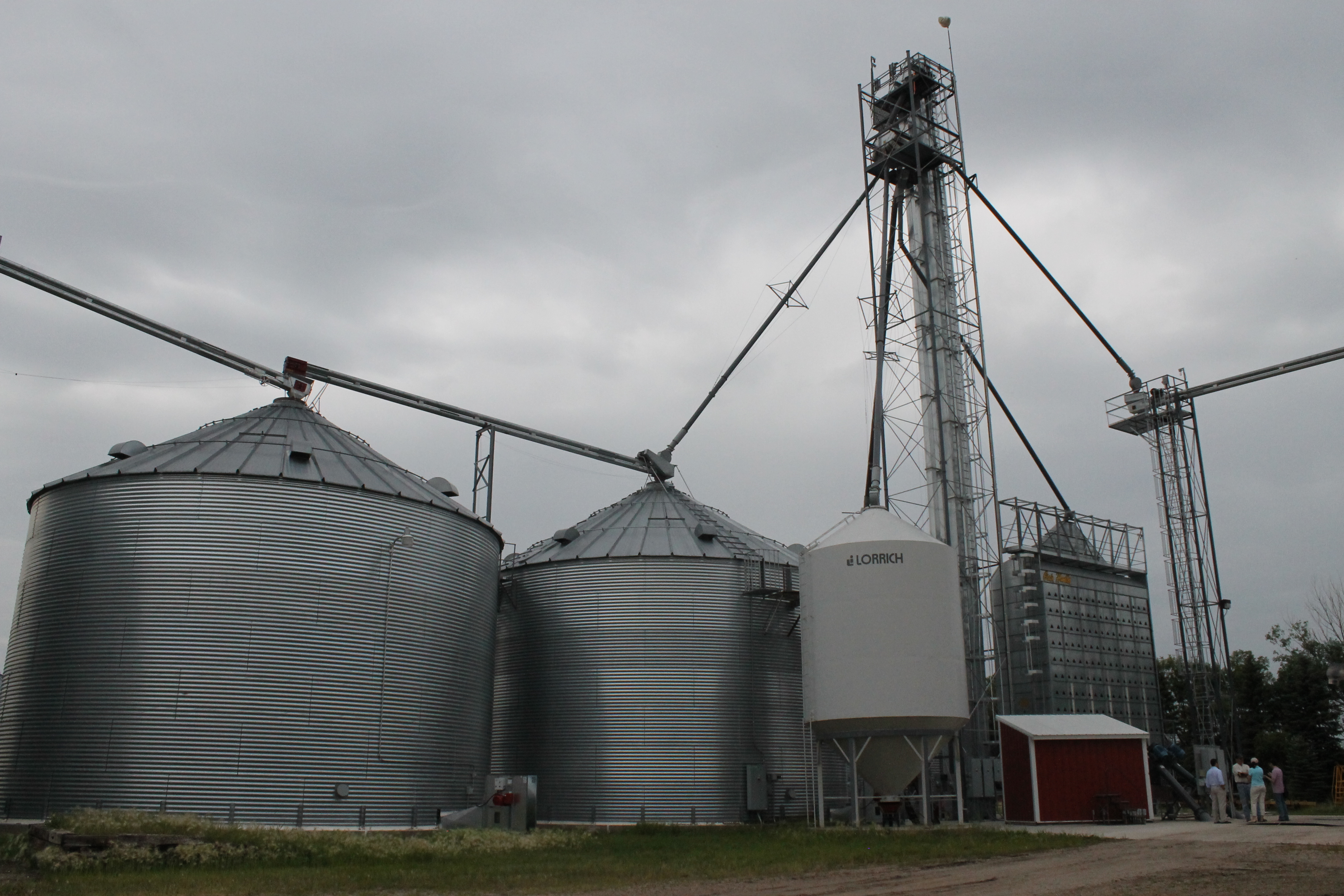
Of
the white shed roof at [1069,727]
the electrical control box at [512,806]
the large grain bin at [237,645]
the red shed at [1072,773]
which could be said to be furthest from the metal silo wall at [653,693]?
the white shed roof at [1069,727]

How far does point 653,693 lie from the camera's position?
124 ft

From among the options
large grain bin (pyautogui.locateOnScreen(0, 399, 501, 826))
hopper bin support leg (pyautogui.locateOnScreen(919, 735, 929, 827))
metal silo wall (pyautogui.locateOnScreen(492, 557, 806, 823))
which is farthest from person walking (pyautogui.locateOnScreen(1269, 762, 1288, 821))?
large grain bin (pyautogui.locateOnScreen(0, 399, 501, 826))

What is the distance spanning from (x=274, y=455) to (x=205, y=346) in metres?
9.13

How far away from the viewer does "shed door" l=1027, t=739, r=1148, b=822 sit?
111 ft

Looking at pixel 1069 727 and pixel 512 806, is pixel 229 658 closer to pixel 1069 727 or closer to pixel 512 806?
pixel 512 806

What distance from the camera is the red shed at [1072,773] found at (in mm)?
33875

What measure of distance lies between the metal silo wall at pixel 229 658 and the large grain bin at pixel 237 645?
0.05 meters

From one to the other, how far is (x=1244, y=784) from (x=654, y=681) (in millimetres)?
→ 18833

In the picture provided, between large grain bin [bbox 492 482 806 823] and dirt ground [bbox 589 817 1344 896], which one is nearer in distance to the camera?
dirt ground [bbox 589 817 1344 896]

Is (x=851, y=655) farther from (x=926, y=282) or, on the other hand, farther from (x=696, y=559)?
(x=926, y=282)

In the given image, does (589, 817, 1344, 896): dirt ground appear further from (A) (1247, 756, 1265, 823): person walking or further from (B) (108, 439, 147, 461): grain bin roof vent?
(B) (108, 439, 147, 461): grain bin roof vent

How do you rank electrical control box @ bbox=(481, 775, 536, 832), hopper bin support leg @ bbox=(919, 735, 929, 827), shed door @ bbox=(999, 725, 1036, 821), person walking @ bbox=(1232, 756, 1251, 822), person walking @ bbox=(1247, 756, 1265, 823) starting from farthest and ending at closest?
shed door @ bbox=(999, 725, 1036, 821), person walking @ bbox=(1232, 756, 1251, 822), hopper bin support leg @ bbox=(919, 735, 929, 827), electrical control box @ bbox=(481, 775, 536, 832), person walking @ bbox=(1247, 756, 1265, 823)

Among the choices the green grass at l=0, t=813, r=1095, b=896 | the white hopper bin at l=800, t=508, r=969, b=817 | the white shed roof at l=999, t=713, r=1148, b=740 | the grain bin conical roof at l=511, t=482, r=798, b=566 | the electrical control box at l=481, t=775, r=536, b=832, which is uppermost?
the grain bin conical roof at l=511, t=482, r=798, b=566

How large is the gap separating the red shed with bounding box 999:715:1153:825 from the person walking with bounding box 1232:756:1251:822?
256 cm
